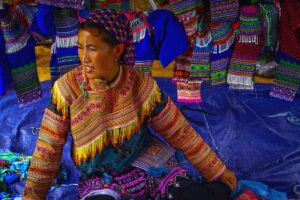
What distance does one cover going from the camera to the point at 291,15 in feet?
6.53

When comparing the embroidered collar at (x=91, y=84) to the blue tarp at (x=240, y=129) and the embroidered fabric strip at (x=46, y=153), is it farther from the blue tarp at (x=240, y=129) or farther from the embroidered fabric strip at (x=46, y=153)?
the blue tarp at (x=240, y=129)

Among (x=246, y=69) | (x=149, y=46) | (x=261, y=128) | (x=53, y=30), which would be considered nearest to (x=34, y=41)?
(x=53, y=30)

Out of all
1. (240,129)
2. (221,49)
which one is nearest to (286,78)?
(221,49)

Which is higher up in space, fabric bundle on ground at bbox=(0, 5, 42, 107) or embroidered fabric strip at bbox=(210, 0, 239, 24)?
embroidered fabric strip at bbox=(210, 0, 239, 24)

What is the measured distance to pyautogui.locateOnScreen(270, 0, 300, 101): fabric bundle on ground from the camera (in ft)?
6.51

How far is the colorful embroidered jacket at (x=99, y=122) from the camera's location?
155 cm

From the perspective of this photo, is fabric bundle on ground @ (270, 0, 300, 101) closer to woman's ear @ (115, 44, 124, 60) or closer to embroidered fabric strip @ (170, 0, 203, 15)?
embroidered fabric strip @ (170, 0, 203, 15)

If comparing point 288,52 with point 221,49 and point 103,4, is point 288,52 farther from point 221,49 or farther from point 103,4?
point 103,4

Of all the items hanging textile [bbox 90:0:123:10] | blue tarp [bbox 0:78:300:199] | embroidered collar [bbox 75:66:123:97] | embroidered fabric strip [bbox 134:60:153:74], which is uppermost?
hanging textile [bbox 90:0:123:10]

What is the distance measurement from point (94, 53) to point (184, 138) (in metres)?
0.58

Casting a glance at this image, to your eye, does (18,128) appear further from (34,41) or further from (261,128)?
(261,128)

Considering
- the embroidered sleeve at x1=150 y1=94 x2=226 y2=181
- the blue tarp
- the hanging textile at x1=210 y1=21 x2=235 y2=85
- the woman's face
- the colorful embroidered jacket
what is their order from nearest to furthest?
the woman's face → the colorful embroidered jacket → the embroidered sleeve at x1=150 y1=94 x2=226 y2=181 → the hanging textile at x1=210 y1=21 x2=235 y2=85 → the blue tarp

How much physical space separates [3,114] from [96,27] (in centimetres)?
168

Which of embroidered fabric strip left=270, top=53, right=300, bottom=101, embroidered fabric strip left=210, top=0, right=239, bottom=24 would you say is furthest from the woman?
embroidered fabric strip left=270, top=53, right=300, bottom=101
